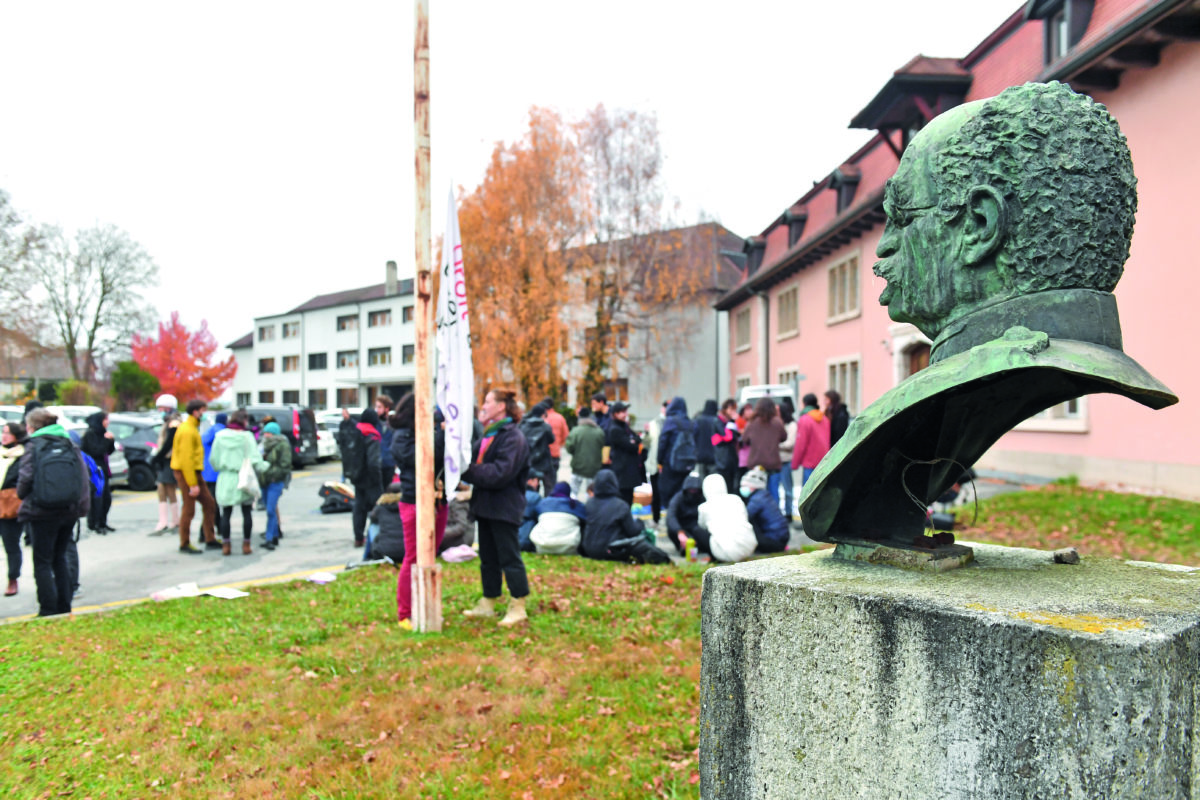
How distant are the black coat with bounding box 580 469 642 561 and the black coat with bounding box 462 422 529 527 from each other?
8.63 ft

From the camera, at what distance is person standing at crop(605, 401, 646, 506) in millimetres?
11117

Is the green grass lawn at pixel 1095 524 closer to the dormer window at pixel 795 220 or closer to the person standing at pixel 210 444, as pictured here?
the person standing at pixel 210 444

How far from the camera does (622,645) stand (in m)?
5.58

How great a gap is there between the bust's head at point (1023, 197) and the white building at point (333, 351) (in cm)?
5109

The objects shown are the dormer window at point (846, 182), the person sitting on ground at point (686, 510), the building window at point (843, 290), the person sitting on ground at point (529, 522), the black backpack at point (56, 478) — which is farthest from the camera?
the building window at point (843, 290)

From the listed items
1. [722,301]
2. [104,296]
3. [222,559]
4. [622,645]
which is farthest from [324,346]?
[622,645]

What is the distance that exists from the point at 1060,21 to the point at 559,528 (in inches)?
444

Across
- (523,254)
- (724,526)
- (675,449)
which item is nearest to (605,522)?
(724,526)

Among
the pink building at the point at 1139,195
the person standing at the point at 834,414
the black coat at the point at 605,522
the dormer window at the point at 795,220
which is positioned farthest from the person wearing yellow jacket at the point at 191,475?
the dormer window at the point at 795,220

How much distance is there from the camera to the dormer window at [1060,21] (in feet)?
39.4

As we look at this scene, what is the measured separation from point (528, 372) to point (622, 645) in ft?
67.9

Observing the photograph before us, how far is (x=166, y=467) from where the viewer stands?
37.0 ft

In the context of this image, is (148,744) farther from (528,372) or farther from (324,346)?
(324,346)

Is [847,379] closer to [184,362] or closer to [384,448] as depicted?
[384,448]
